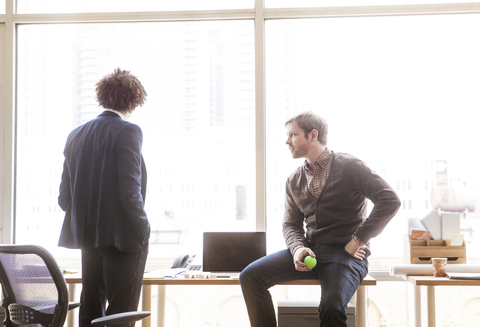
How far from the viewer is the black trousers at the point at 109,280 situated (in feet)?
5.88

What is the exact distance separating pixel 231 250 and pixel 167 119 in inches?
41.6

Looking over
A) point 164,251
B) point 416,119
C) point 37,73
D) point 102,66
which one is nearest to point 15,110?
point 37,73

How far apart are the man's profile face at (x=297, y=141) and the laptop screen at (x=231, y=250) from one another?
1.98 feet

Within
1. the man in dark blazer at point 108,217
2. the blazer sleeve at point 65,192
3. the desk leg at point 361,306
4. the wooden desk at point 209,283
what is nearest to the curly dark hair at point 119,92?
the man in dark blazer at point 108,217

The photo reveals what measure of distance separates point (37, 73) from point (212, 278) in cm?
205

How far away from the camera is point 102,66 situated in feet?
10.1

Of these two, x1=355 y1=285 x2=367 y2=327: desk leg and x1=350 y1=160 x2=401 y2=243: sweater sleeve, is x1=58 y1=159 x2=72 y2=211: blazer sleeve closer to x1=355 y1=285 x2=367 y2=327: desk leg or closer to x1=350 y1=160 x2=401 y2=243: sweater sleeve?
x1=350 y1=160 x2=401 y2=243: sweater sleeve

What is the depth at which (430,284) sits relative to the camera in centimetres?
221

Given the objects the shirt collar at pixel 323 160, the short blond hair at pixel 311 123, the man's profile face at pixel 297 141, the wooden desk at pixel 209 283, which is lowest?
the wooden desk at pixel 209 283

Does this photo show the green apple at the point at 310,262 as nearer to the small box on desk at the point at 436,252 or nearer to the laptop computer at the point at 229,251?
the laptop computer at the point at 229,251

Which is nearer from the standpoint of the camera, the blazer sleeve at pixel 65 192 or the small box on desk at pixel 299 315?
the blazer sleeve at pixel 65 192

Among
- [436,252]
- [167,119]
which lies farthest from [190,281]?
[436,252]

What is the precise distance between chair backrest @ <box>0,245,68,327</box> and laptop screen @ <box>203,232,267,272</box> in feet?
4.08

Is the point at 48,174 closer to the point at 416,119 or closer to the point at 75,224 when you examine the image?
the point at 75,224
